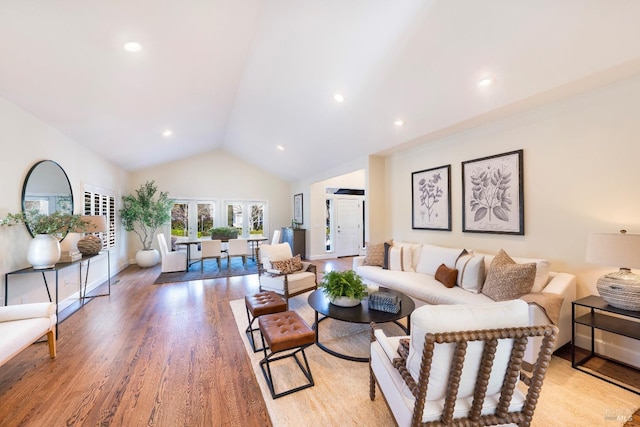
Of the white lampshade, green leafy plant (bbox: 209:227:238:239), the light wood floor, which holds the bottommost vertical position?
the light wood floor

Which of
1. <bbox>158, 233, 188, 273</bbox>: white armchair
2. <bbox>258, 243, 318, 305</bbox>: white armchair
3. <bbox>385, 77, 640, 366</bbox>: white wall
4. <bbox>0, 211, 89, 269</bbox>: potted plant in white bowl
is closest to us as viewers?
<bbox>385, 77, 640, 366</bbox>: white wall

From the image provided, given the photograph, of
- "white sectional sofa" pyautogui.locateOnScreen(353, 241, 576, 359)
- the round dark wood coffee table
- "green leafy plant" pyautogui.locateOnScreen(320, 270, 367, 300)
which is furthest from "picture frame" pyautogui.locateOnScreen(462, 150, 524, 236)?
"green leafy plant" pyautogui.locateOnScreen(320, 270, 367, 300)

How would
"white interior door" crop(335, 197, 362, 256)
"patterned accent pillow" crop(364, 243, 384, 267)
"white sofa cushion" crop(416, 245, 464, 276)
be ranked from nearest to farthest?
"white sofa cushion" crop(416, 245, 464, 276), "patterned accent pillow" crop(364, 243, 384, 267), "white interior door" crop(335, 197, 362, 256)

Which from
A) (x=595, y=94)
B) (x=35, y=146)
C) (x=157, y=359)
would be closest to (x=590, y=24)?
(x=595, y=94)

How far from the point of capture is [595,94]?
2.68 metres

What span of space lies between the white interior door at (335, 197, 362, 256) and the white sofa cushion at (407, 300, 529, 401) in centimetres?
721

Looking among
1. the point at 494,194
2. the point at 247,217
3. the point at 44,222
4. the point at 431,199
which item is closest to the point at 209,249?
the point at 247,217

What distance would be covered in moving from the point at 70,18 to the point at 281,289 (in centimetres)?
350

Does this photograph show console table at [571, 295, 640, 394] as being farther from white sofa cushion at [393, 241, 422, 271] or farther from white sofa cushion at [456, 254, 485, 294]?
white sofa cushion at [393, 241, 422, 271]

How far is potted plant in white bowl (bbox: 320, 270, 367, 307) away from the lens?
2725 mm

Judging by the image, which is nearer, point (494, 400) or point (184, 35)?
point (494, 400)

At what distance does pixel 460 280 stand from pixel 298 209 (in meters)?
6.17

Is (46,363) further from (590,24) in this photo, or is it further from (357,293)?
(590,24)

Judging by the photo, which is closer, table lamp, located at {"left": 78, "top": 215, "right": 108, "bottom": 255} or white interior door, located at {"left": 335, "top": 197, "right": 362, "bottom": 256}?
table lamp, located at {"left": 78, "top": 215, "right": 108, "bottom": 255}
